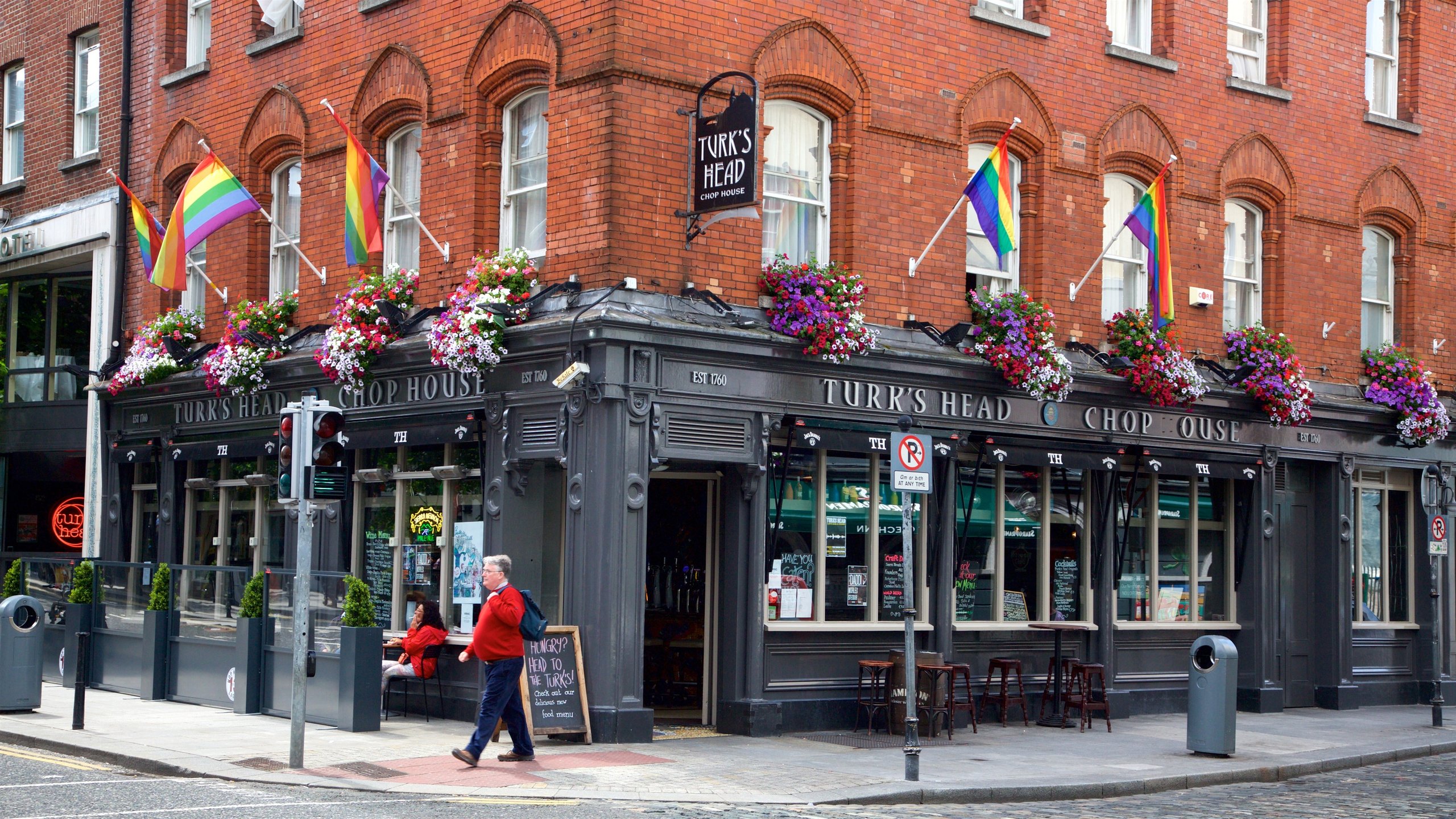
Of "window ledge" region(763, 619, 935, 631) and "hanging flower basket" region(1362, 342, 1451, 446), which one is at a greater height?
"hanging flower basket" region(1362, 342, 1451, 446)

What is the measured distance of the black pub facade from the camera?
15.5 m

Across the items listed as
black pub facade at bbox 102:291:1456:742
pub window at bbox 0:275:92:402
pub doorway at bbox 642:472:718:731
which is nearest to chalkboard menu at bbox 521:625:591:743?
black pub facade at bbox 102:291:1456:742

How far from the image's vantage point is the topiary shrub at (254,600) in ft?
54.3

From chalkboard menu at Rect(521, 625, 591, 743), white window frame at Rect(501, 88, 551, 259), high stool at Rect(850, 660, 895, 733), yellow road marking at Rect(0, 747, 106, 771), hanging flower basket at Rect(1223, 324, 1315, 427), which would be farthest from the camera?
hanging flower basket at Rect(1223, 324, 1315, 427)

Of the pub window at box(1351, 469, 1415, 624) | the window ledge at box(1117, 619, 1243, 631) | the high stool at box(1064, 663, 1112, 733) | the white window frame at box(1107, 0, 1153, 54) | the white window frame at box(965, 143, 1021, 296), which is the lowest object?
the high stool at box(1064, 663, 1112, 733)

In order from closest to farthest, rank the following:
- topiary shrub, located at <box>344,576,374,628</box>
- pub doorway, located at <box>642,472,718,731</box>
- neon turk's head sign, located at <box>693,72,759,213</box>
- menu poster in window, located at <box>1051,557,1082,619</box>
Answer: neon turk's head sign, located at <box>693,72,759,213</box> < topiary shrub, located at <box>344,576,374,628</box> < pub doorway, located at <box>642,472,718,731</box> < menu poster in window, located at <box>1051,557,1082,619</box>

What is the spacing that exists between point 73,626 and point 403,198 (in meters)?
6.37

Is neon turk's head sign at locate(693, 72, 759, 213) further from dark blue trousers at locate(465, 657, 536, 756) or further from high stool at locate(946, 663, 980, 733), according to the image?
high stool at locate(946, 663, 980, 733)

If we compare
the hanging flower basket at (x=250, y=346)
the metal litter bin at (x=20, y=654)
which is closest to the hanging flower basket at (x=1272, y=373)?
the hanging flower basket at (x=250, y=346)

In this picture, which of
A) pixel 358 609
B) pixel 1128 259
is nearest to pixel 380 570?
pixel 358 609

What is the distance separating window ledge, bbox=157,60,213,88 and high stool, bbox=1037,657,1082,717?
1284cm

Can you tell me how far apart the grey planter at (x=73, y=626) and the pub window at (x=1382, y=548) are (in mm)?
16017

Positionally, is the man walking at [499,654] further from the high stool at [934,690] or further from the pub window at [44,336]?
the pub window at [44,336]

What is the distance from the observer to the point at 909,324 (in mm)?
17469
